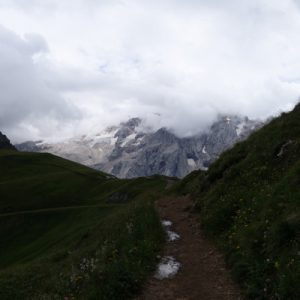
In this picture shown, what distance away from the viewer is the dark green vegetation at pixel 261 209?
1320 cm

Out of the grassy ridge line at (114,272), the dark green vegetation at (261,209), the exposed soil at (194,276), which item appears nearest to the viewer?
the dark green vegetation at (261,209)

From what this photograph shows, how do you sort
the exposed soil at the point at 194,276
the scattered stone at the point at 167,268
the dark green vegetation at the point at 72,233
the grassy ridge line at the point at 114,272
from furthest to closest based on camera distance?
the scattered stone at the point at 167,268 → the dark green vegetation at the point at 72,233 → the exposed soil at the point at 194,276 → the grassy ridge line at the point at 114,272

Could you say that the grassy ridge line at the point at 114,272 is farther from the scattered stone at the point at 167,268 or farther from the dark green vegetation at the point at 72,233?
the scattered stone at the point at 167,268

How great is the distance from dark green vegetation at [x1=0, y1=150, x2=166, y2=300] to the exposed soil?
71 centimetres

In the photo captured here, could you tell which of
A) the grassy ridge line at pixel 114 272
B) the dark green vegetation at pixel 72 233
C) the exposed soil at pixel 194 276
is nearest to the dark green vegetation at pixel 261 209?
the exposed soil at pixel 194 276

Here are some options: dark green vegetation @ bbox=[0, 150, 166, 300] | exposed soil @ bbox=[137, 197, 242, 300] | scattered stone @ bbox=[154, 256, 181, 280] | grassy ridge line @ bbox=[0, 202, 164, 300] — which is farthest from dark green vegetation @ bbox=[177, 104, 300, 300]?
dark green vegetation @ bbox=[0, 150, 166, 300]

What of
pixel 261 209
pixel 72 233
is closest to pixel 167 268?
pixel 261 209

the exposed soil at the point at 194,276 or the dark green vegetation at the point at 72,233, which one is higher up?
the dark green vegetation at the point at 72,233

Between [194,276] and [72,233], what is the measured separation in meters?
58.8

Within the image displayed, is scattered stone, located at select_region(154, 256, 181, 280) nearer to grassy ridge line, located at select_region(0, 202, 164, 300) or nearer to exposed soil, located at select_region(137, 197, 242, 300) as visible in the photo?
exposed soil, located at select_region(137, 197, 242, 300)

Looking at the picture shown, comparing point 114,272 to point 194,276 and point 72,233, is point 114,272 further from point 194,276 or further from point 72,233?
point 72,233

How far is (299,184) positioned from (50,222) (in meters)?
81.7

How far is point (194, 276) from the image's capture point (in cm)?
1608

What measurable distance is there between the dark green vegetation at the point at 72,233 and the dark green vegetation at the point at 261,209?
3453mm
